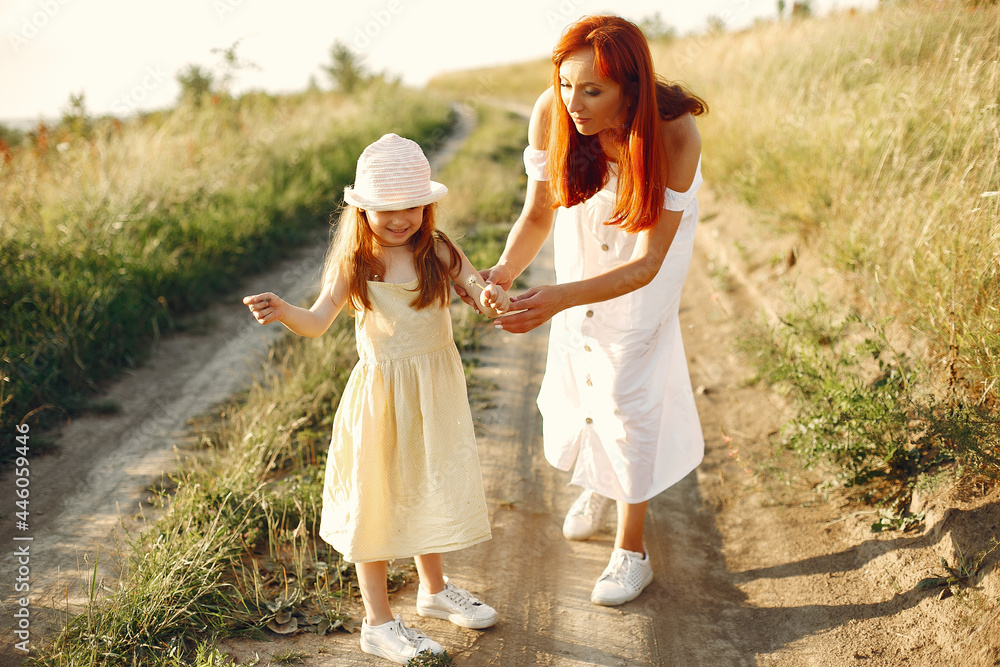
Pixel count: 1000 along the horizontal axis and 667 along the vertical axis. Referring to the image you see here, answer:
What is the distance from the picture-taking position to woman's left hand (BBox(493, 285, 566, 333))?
7.69ft

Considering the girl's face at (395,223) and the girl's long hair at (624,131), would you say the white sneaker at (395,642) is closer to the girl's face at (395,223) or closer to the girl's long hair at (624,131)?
the girl's face at (395,223)

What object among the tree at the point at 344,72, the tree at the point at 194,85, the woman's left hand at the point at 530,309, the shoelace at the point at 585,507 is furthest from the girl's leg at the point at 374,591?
the tree at the point at 344,72

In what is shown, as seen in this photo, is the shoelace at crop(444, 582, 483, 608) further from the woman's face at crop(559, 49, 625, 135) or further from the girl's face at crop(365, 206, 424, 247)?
the woman's face at crop(559, 49, 625, 135)

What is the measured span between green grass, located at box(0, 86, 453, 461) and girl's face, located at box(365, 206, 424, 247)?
8.56 feet

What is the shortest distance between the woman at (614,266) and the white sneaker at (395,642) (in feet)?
2.49

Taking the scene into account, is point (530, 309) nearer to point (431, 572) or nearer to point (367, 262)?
point (367, 262)

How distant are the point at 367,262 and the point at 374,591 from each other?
3.82ft

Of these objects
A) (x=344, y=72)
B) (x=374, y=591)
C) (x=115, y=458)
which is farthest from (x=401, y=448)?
(x=344, y=72)

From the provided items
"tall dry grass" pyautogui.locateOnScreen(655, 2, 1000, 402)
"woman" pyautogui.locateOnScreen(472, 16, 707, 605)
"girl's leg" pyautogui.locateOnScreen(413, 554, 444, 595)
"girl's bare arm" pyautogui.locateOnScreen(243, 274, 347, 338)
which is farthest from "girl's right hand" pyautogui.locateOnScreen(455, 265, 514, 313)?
"tall dry grass" pyautogui.locateOnScreen(655, 2, 1000, 402)

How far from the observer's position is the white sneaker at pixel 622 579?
281 cm

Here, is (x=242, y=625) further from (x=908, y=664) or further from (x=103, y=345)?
(x=103, y=345)

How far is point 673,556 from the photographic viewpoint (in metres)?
3.15

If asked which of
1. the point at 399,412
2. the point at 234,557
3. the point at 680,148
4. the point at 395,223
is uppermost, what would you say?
the point at 680,148

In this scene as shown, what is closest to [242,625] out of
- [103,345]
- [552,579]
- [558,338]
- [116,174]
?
[552,579]
